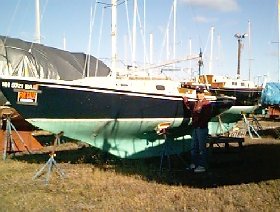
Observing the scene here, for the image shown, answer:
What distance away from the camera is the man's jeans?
879cm

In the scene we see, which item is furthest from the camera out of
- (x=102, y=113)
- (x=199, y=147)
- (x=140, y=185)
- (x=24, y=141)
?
(x=24, y=141)

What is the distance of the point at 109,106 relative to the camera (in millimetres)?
9281

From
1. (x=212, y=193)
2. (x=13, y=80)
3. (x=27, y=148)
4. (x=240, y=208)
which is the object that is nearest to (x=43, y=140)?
(x=27, y=148)

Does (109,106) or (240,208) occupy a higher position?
(109,106)

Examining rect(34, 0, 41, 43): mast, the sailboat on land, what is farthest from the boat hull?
rect(34, 0, 41, 43): mast

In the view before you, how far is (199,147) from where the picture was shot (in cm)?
902

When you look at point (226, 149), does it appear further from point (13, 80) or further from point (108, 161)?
point (13, 80)

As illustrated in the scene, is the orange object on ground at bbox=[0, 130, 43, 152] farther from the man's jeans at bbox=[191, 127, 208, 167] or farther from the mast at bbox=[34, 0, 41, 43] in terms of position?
the mast at bbox=[34, 0, 41, 43]

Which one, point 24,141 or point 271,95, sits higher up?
point 271,95

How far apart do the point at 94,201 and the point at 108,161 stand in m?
3.72

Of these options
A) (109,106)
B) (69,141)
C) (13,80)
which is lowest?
(69,141)

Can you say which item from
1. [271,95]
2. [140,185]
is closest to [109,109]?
[140,185]

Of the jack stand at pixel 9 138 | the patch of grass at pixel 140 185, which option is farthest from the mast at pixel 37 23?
the patch of grass at pixel 140 185

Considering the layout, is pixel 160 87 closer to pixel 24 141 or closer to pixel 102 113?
pixel 102 113
